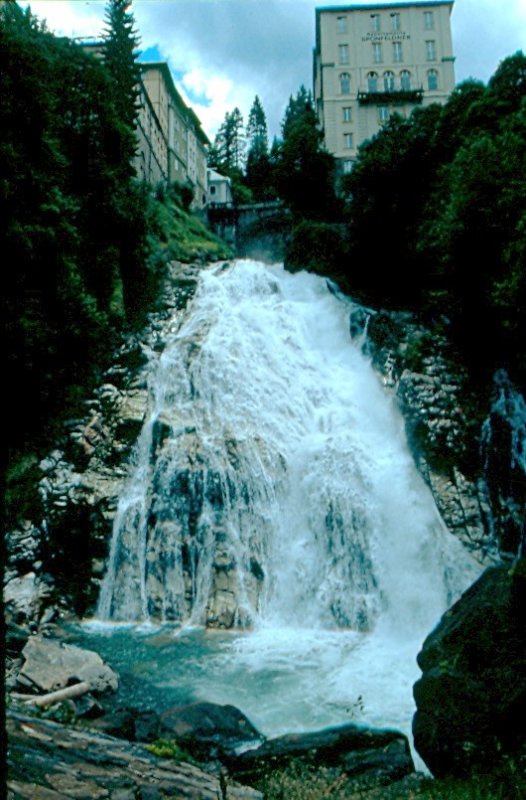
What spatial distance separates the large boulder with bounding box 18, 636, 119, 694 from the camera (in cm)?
875

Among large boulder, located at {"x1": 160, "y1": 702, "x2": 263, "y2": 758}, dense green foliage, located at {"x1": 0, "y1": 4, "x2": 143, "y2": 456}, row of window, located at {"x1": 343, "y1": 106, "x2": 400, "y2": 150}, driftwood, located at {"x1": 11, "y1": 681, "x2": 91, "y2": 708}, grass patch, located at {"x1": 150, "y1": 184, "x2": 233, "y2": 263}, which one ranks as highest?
row of window, located at {"x1": 343, "y1": 106, "x2": 400, "y2": 150}

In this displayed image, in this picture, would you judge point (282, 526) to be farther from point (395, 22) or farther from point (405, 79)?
point (395, 22)

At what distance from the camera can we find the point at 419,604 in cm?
1295

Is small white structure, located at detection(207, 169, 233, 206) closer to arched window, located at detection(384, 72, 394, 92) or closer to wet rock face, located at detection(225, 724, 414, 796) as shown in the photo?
arched window, located at detection(384, 72, 394, 92)

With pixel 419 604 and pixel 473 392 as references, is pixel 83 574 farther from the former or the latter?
pixel 473 392

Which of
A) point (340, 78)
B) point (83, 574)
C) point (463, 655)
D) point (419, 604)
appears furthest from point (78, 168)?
point (340, 78)

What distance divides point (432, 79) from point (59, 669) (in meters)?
54.1

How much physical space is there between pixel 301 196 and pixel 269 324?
2140 cm

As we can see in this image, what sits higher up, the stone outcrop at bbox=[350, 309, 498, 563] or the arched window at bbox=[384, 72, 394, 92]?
the arched window at bbox=[384, 72, 394, 92]

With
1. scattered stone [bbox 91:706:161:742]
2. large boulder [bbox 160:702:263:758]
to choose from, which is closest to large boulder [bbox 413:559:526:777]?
large boulder [bbox 160:702:263:758]

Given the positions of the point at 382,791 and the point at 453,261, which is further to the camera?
the point at 453,261

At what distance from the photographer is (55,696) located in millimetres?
8352

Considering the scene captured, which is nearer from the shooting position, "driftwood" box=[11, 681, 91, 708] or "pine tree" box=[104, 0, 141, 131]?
"driftwood" box=[11, 681, 91, 708]

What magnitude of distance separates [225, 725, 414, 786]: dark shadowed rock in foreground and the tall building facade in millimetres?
49070
